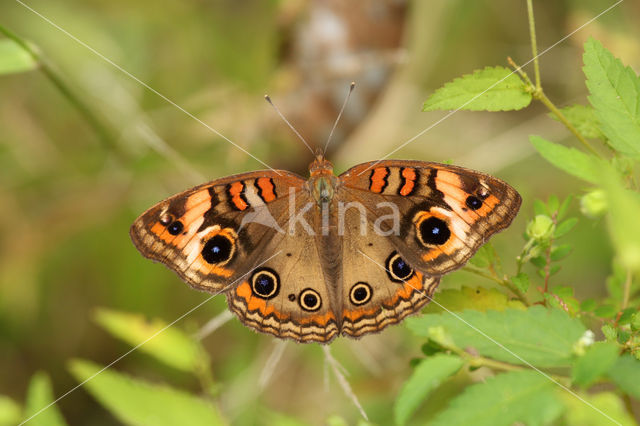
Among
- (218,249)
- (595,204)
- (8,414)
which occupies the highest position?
(595,204)

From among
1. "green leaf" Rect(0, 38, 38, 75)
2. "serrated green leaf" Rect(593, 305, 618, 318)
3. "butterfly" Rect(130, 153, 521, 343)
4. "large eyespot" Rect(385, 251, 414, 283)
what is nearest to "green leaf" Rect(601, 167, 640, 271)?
"serrated green leaf" Rect(593, 305, 618, 318)


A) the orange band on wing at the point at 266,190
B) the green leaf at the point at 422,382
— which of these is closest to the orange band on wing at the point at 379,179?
the orange band on wing at the point at 266,190

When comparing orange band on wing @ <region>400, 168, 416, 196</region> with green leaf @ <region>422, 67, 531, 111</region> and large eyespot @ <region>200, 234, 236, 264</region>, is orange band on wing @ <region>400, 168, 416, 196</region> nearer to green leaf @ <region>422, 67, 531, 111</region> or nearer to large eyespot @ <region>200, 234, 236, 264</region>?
green leaf @ <region>422, 67, 531, 111</region>

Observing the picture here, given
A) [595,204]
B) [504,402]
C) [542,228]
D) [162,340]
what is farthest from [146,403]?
[595,204]

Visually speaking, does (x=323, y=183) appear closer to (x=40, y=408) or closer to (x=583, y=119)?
(x=583, y=119)

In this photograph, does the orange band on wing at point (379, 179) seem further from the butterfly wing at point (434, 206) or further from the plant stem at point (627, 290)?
the plant stem at point (627, 290)

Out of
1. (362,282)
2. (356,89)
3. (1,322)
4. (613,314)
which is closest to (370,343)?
(362,282)

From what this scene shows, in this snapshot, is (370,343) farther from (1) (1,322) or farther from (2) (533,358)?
(1) (1,322)
